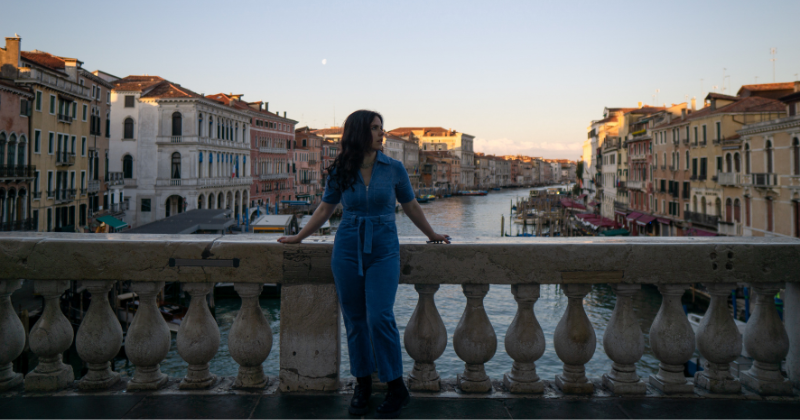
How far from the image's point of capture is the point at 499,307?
2023 centimetres

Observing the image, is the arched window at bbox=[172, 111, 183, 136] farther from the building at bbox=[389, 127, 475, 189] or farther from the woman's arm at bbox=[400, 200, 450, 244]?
the building at bbox=[389, 127, 475, 189]

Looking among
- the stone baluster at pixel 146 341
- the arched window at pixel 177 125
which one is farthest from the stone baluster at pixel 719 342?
the arched window at pixel 177 125

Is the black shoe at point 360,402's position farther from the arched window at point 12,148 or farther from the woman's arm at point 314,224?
the arched window at point 12,148

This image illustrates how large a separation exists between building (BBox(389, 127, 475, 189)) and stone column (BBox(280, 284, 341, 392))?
400 feet

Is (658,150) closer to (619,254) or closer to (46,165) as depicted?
(46,165)

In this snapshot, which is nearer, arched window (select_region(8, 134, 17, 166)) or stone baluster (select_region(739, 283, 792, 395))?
stone baluster (select_region(739, 283, 792, 395))

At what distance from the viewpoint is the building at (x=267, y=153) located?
49562 millimetres

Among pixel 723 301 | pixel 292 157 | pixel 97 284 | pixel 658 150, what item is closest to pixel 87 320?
pixel 97 284

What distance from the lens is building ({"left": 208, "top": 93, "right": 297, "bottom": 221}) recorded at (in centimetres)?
4956

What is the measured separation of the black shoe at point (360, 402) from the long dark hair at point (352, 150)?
794 mm

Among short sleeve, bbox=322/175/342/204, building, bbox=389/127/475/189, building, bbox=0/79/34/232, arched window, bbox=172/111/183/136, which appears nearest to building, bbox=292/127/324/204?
arched window, bbox=172/111/183/136

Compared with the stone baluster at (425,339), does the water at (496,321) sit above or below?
below

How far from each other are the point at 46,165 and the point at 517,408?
86.3 ft

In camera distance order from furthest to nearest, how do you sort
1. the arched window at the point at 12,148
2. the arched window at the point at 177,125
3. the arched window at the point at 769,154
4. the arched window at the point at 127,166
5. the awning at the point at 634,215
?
the arched window at the point at 177,125, the arched window at the point at 127,166, the awning at the point at 634,215, the arched window at the point at 769,154, the arched window at the point at 12,148
